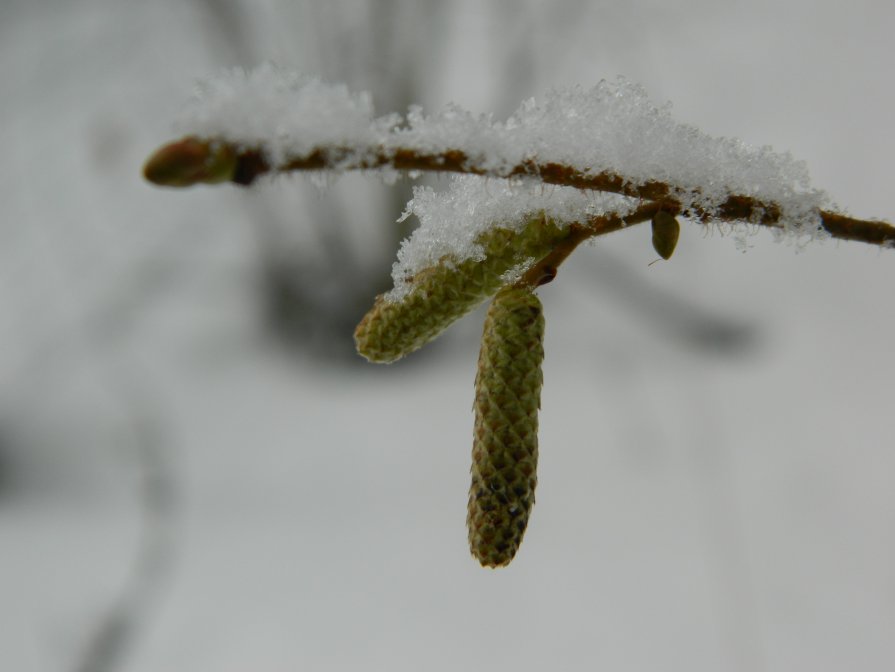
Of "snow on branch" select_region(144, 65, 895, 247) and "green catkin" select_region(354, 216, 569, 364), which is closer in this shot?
"snow on branch" select_region(144, 65, 895, 247)

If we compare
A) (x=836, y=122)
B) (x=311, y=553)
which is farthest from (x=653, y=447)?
(x=836, y=122)

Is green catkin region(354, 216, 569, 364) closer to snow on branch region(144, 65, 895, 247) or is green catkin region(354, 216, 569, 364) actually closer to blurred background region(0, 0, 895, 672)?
snow on branch region(144, 65, 895, 247)

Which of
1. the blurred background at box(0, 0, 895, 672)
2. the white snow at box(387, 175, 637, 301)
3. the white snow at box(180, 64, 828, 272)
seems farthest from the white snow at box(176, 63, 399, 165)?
the blurred background at box(0, 0, 895, 672)

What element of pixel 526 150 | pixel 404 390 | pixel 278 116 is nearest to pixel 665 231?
pixel 526 150

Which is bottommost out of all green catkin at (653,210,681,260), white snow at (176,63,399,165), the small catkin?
the small catkin

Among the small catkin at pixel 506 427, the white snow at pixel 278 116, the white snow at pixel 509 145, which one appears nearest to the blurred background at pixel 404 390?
the small catkin at pixel 506 427

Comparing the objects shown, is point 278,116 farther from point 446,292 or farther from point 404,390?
point 404,390

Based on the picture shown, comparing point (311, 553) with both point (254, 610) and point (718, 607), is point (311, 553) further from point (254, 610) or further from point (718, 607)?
point (718, 607)
